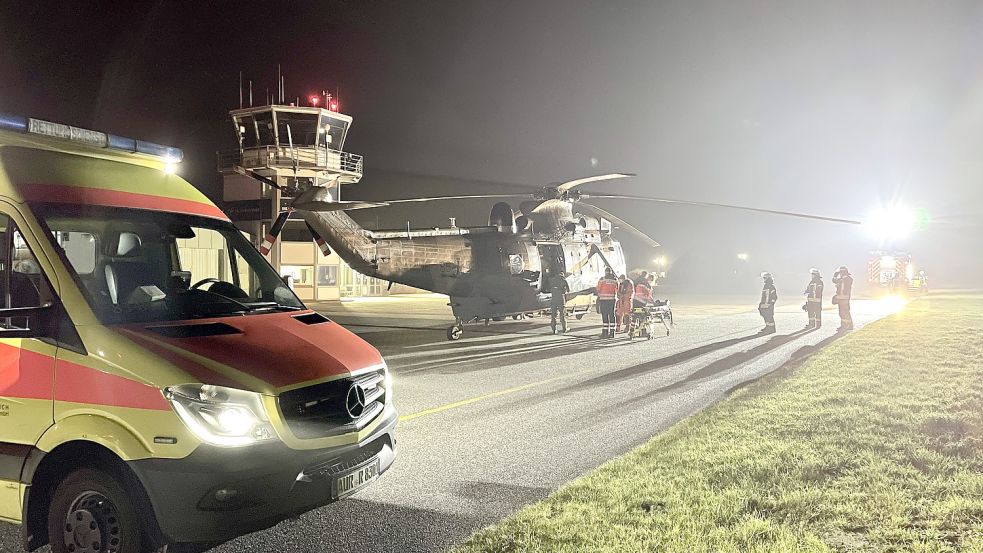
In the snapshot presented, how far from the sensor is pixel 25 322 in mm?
3684

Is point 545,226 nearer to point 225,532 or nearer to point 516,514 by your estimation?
point 516,514

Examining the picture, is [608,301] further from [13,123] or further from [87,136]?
[13,123]

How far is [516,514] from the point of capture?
15.1 feet

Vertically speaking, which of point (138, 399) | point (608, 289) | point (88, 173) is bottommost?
point (138, 399)

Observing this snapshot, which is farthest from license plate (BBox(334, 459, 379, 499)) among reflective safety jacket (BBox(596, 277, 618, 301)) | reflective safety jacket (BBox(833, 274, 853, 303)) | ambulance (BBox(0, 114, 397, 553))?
reflective safety jacket (BBox(833, 274, 853, 303))

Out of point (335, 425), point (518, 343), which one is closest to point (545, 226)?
point (518, 343)

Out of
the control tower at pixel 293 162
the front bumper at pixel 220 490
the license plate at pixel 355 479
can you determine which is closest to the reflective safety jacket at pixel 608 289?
the license plate at pixel 355 479

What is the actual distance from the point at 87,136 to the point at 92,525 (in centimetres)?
288

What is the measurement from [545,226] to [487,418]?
11.8 m

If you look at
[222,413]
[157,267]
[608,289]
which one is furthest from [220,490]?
[608,289]

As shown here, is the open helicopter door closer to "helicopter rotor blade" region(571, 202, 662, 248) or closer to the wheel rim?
"helicopter rotor blade" region(571, 202, 662, 248)

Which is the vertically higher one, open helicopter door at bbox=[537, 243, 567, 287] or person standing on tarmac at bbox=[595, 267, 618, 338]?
open helicopter door at bbox=[537, 243, 567, 287]

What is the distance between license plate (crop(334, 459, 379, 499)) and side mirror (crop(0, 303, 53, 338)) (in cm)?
192

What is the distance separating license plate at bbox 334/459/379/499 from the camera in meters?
3.77
